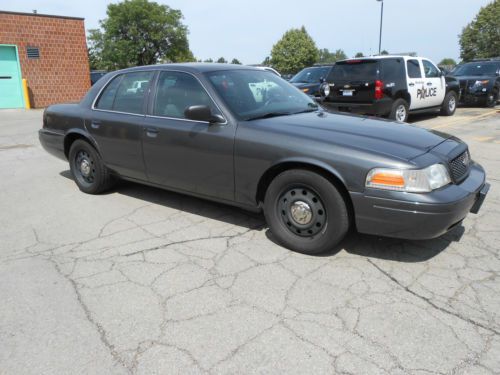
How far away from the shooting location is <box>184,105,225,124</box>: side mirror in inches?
150

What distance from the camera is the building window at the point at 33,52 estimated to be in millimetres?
18917

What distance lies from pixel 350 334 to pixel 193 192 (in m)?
2.25

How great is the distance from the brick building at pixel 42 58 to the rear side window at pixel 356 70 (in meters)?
14.7

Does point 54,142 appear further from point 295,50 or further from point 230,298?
point 295,50

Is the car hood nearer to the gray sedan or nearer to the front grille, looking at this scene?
the gray sedan

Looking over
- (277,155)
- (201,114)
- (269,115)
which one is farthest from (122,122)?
(277,155)

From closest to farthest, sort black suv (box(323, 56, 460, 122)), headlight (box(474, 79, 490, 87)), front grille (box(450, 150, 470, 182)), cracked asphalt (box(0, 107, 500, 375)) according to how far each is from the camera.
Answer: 1. cracked asphalt (box(0, 107, 500, 375))
2. front grille (box(450, 150, 470, 182))
3. black suv (box(323, 56, 460, 122))
4. headlight (box(474, 79, 490, 87))

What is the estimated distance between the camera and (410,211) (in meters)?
3.10

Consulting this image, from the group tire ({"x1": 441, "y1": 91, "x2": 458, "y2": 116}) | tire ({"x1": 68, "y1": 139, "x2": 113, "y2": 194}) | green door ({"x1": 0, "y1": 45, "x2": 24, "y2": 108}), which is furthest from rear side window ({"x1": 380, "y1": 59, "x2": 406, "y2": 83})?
green door ({"x1": 0, "y1": 45, "x2": 24, "y2": 108})

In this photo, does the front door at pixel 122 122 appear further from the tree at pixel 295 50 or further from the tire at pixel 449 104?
the tree at pixel 295 50

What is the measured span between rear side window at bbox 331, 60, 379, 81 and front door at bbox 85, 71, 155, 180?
6317 millimetres

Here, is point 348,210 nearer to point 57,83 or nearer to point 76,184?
point 76,184

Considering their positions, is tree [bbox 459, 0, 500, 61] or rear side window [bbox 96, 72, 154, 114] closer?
rear side window [bbox 96, 72, 154, 114]

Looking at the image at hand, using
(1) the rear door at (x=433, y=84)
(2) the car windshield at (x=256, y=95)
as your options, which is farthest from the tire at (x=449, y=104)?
(2) the car windshield at (x=256, y=95)
